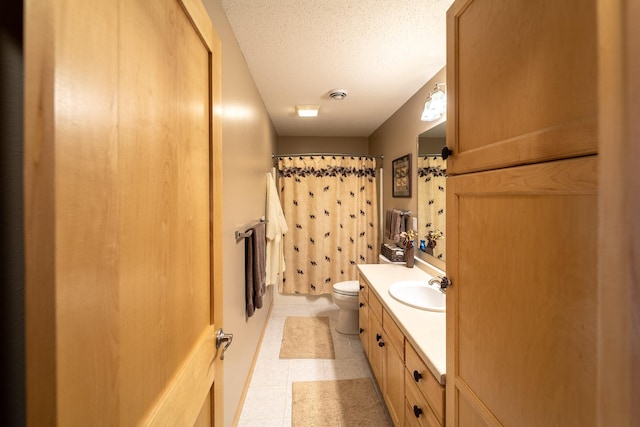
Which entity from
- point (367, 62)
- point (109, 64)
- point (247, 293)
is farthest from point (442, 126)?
point (109, 64)

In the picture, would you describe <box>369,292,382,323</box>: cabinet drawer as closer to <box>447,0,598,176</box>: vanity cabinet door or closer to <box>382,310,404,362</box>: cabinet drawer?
<box>382,310,404,362</box>: cabinet drawer

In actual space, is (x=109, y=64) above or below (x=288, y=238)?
above

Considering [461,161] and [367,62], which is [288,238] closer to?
[367,62]

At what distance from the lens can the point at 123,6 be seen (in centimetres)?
46

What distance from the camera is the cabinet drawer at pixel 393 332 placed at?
1311mm

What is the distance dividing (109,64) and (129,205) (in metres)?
0.24

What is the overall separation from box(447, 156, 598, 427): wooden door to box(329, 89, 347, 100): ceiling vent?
5.61 feet

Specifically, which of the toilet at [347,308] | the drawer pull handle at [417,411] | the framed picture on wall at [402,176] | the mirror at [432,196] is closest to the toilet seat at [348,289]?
the toilet at [347,308]

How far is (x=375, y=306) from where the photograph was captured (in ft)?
5.94

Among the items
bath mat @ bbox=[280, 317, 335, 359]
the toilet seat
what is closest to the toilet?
the toilet seat

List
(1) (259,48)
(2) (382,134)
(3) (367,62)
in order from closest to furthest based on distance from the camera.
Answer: (1) (259,48) < (3) (367,62) < (2) (382,134)

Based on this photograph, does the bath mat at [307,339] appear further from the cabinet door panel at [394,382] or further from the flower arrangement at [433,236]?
the flower arrangement at [433,236]

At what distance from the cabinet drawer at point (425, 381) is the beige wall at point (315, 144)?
10.0 ft

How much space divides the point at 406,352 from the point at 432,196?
49.7 inches
